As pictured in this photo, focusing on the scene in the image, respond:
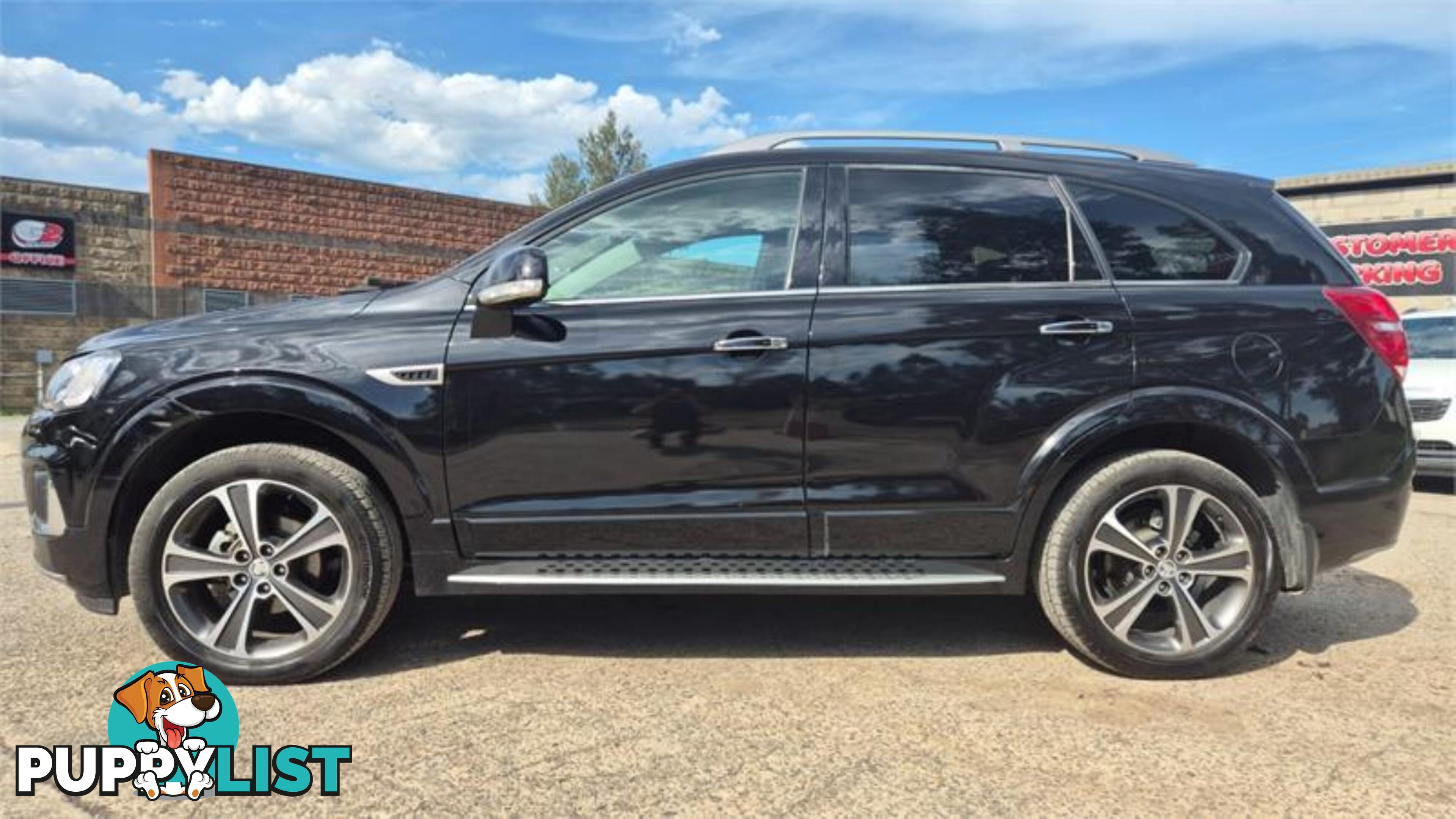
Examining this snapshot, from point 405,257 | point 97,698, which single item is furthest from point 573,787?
point 405,257

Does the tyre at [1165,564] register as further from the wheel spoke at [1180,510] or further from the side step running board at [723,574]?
the side step running board at [723,574]

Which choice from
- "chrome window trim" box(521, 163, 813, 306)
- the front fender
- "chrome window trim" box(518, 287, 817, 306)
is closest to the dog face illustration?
the front fender

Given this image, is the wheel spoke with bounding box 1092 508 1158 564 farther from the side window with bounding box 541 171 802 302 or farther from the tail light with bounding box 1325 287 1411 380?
the side window with bounding box 541 171 802 302

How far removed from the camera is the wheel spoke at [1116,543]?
10.4ft

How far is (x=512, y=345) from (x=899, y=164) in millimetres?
1581

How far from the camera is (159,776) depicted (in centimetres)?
251

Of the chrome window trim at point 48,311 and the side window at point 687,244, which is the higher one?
the chrome window trim at point 48,311

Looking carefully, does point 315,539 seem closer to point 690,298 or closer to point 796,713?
point 690,298

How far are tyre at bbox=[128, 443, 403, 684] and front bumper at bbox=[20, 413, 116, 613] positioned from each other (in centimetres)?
14

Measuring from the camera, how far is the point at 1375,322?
3270mm

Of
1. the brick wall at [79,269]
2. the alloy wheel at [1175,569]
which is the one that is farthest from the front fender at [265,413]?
the brick wall at [79,269]

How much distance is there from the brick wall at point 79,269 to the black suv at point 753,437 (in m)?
14.6

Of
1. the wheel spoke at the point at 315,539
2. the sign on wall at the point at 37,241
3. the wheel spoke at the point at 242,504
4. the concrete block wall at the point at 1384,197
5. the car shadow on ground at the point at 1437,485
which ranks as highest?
the concrete block wall at the point at 1384,197

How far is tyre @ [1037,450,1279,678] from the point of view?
125 inches
